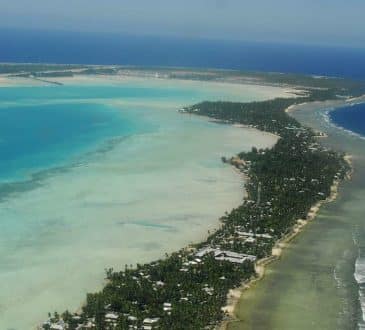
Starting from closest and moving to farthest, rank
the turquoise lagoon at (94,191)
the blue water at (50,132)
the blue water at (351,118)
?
the turquoise lagoon at (94,191), the blue water at (50,132), the blue water at (351,118)

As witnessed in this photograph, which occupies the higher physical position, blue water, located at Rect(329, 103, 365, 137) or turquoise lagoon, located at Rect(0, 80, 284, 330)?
blue water, located at Rect(329, 103, 365, 137)

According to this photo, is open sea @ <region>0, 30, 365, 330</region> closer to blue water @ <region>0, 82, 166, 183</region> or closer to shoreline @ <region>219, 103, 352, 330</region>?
blue water @ <region>0, 82, 166, 183</region>

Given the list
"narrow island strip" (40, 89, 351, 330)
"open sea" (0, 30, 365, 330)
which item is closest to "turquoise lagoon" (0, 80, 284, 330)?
"open sea" (0, 30, 365, 330)

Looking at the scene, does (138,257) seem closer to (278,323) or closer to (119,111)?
(278,323)

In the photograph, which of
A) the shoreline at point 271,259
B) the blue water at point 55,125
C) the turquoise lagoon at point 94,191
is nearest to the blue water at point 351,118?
the turquoise lagoon at point 94,191

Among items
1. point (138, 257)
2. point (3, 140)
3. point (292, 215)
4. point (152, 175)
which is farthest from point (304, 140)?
point (138, 257)

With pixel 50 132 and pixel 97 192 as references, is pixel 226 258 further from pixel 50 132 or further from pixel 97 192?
pixel 50 132

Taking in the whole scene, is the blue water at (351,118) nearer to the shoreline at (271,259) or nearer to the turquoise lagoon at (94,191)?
the turquoise lagoon at (94,191)
